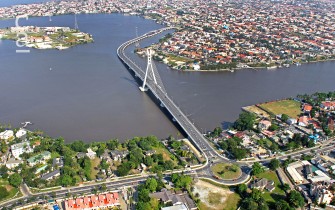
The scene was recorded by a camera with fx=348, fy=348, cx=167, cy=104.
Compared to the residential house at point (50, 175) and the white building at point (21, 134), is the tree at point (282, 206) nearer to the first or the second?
the residential house at point (50, 175)

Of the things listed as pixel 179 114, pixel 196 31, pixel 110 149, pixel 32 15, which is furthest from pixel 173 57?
pixel 32 15

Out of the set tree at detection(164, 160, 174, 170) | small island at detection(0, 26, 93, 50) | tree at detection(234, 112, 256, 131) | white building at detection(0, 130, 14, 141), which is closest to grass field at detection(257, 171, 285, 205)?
tree at detection(164, 160, 174, 170)

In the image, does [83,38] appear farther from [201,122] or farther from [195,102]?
[201,122]

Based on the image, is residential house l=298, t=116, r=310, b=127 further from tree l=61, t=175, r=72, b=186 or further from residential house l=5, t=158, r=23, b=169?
residential house l=5, t=158, r=23, b=169

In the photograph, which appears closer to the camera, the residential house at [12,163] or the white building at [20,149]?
the residential house at [12,163]

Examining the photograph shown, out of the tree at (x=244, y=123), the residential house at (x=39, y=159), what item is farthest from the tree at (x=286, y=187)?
the residential house at (x=39, y=159)

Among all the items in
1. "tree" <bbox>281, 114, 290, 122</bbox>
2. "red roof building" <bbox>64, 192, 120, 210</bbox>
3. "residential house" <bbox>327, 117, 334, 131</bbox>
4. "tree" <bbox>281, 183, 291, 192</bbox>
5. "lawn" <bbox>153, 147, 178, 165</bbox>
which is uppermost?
"residential house" <bbox>327, 117, 334, 131</bbox>
